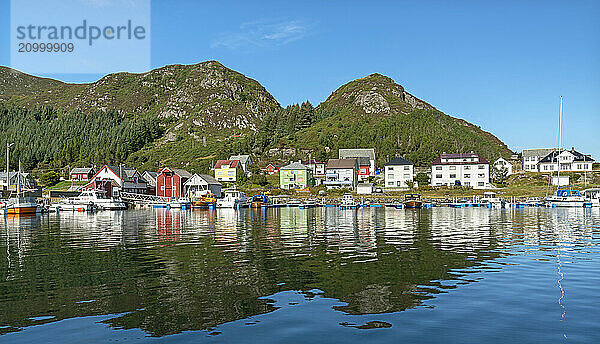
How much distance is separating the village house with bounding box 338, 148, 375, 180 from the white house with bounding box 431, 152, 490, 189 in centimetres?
2958

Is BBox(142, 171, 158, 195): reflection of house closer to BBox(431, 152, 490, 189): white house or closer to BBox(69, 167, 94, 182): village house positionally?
BBox(69, 167, 94, 182): village house

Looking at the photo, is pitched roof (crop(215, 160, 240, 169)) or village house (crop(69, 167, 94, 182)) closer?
pitched roof (crop(215, 160, 240, 169))

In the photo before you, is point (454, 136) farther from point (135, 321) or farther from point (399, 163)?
point (135, 321)

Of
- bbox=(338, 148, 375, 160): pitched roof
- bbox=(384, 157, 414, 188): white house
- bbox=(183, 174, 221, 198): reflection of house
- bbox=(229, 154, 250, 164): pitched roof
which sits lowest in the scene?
bbox=(183, 174, 221, 198): reflection of house

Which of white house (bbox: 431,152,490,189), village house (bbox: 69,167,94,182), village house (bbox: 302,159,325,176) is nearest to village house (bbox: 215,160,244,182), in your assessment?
village house (bbox: 302,159,325,176)

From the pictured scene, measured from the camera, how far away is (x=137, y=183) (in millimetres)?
137375

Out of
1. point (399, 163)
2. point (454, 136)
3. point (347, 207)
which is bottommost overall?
point (347, 207)

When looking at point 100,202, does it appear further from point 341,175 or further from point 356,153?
point 356,153

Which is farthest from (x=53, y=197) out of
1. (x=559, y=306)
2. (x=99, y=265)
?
(x=559, y=306)

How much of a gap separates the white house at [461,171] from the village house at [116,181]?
90.7 metres

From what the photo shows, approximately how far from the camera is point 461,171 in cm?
14338

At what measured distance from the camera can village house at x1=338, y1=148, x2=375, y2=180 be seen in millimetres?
169375

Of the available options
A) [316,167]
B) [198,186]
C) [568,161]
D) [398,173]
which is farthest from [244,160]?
[568,161]

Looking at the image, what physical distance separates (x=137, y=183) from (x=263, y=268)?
401 feet
